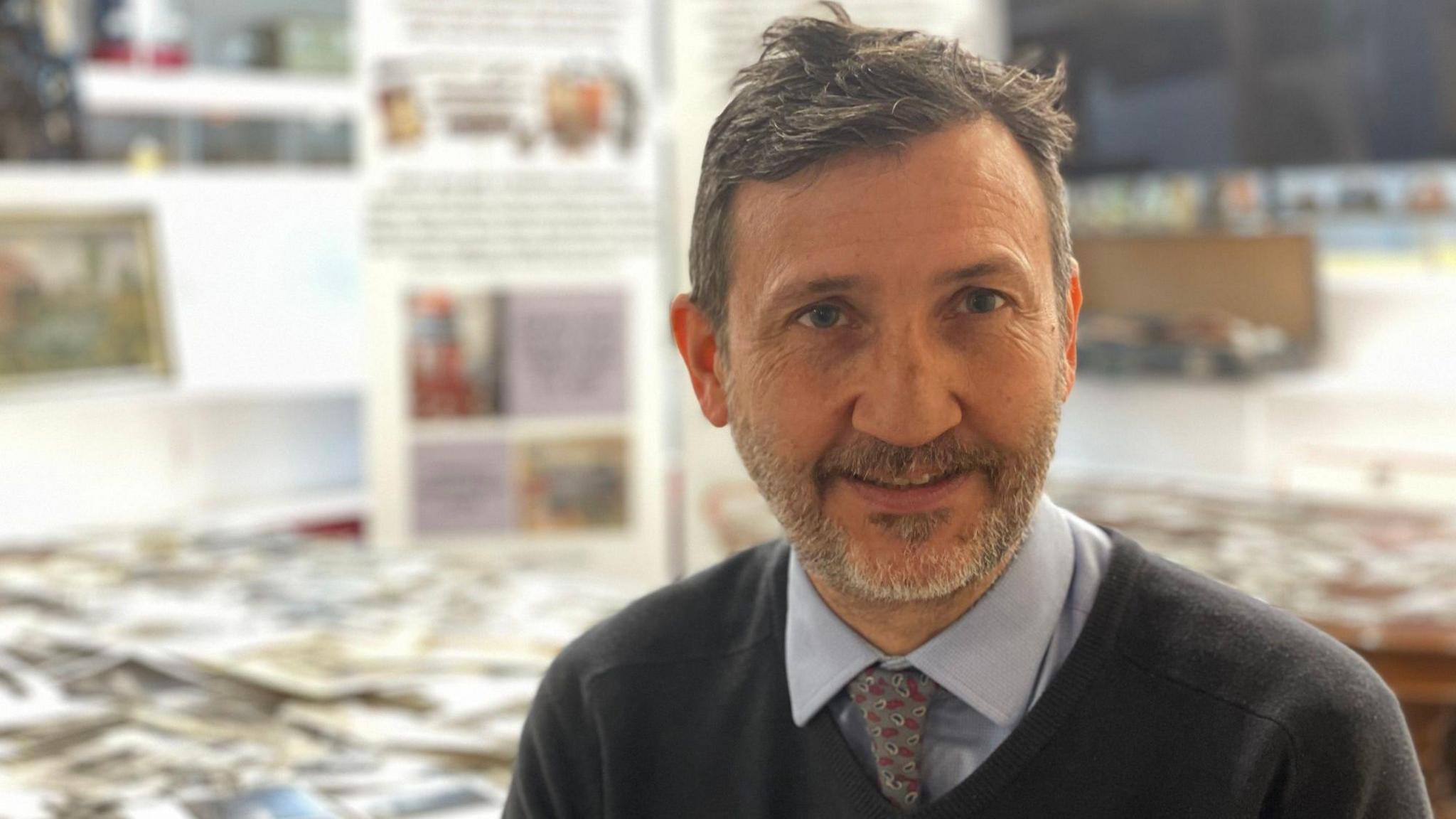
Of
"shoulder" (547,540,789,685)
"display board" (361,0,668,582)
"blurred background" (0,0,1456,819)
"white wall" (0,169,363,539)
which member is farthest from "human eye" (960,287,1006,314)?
"white wall" (0,169,363,539)

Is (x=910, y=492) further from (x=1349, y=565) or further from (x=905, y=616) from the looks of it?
(x=1349, y=565)

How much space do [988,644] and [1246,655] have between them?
0.15m

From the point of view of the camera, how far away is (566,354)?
4195 millimetres

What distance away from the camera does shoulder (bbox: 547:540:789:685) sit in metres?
1.07

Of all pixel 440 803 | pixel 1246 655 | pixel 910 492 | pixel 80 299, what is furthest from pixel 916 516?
pixel 80 299

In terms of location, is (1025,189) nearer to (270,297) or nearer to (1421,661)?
(1421,661)

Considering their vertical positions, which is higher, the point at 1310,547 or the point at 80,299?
the point at 80,299

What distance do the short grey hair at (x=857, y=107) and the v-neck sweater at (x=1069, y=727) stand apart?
22 cm

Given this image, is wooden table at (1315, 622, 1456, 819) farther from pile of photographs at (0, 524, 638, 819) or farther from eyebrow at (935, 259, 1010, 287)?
eyebrow at (935, 259, 1010, 287)

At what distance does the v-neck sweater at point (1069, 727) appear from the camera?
2.90ft

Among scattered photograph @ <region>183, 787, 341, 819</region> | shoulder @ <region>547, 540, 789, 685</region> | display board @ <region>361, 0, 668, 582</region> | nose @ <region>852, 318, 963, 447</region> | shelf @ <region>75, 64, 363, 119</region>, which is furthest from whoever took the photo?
shelf @ <region>75, 64, 363, 119</region>

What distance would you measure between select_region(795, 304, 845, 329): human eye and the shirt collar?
192 millimetres

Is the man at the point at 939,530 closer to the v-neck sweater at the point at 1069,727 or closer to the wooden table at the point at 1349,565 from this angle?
the v-neck sweater at the point at 1069,727

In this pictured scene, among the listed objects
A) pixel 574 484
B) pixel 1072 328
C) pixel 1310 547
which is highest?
pixel 1072 328
